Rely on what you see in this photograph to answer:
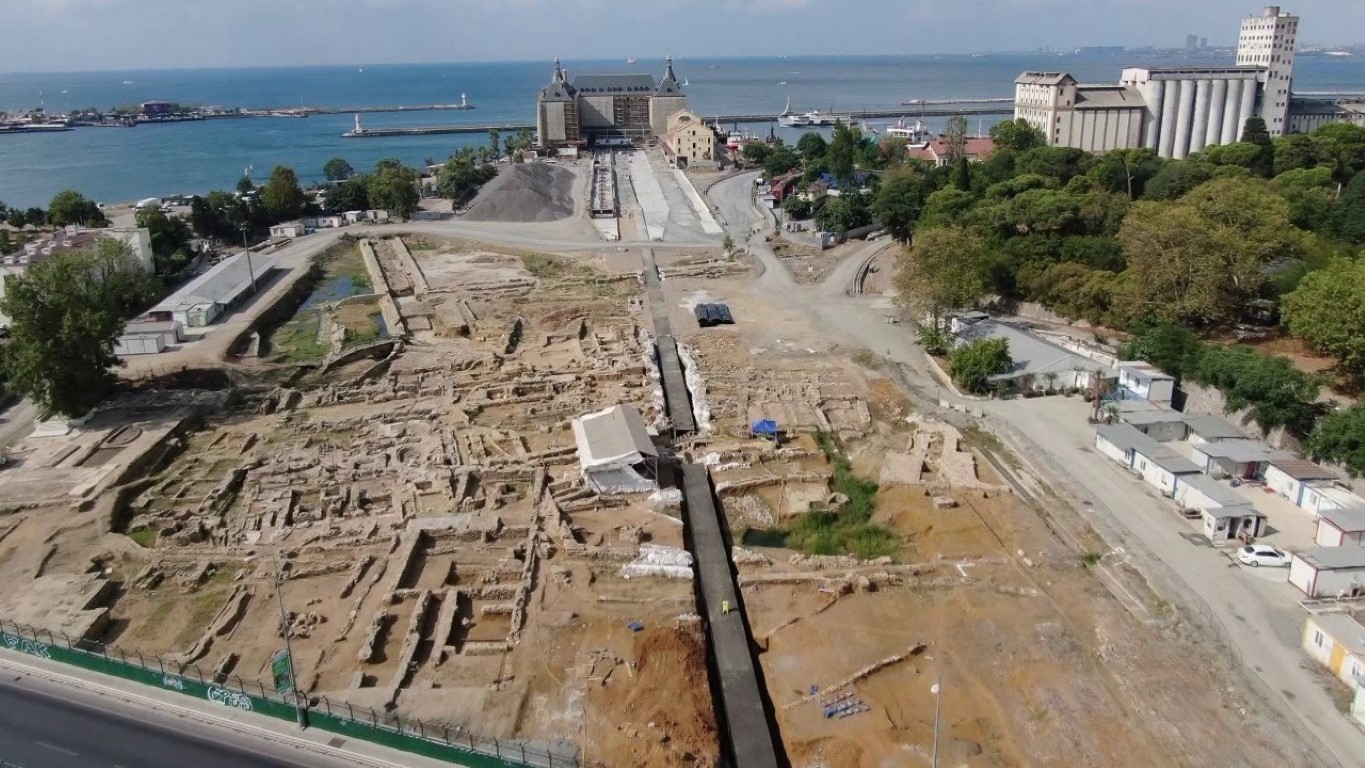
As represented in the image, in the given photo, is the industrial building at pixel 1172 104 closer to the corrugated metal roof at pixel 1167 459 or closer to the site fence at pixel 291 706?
the corrugated metal roof at pixel 1167 459

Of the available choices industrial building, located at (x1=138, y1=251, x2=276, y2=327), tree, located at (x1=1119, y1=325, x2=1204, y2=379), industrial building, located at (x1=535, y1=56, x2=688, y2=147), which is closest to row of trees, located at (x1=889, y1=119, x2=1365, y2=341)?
tree, located at (x1=1119, y1=325, x2=1204, y2=379)

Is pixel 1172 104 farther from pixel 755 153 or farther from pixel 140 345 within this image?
pixel 140 345

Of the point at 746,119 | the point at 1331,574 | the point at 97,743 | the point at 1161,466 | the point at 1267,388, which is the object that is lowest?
the point at 97,743

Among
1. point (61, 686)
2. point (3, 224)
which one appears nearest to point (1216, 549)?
point (61, 686)

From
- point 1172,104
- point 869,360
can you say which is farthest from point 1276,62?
point 869,360

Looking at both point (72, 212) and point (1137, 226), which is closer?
point (1137, 226)

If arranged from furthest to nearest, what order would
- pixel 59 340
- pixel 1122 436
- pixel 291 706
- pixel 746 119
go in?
pixel 746 119 < pixel 59 340 < pixel 1122 436 < pixel 291 706

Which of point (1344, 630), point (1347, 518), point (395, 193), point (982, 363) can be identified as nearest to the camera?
point (1344, 630)
